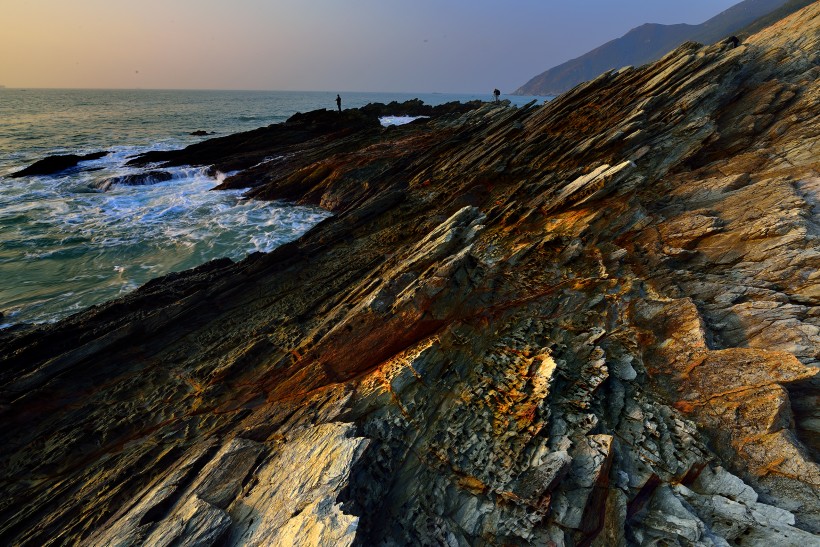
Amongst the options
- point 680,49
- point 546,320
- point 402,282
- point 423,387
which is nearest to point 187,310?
point 402,282

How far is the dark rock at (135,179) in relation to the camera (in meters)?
34.4

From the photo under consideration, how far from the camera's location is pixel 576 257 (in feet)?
38.8

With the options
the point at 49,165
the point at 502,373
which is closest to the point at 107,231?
the point at 49,165

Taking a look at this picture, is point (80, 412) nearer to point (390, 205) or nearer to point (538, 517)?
point (538, 517)

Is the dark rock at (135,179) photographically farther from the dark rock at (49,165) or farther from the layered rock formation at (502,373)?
the layered rock formation at (502,373)

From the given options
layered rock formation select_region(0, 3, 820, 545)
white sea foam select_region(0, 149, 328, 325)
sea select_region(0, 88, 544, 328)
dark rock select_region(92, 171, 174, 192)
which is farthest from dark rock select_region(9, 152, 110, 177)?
layered rock formation select_region(0, 3, 820, 545)

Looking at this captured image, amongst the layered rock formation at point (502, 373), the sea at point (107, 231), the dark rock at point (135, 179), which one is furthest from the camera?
the dark rock at point (135, 179)

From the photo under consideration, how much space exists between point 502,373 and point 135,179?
4126 centimetres

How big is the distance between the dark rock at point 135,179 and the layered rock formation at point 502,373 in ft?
82.8

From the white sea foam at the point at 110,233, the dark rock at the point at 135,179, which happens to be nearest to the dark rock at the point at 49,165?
the white sea foam at the point at 110,233

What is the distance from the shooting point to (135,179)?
35.4m

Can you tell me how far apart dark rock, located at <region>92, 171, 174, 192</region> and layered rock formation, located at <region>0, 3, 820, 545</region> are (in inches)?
993

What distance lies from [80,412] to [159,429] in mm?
2781

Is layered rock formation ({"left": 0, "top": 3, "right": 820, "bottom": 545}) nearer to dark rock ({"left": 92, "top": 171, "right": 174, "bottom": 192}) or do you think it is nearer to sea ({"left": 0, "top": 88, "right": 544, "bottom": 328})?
sea ({"left": 0, "top": 88, "right": 544, "bottom": 328})
